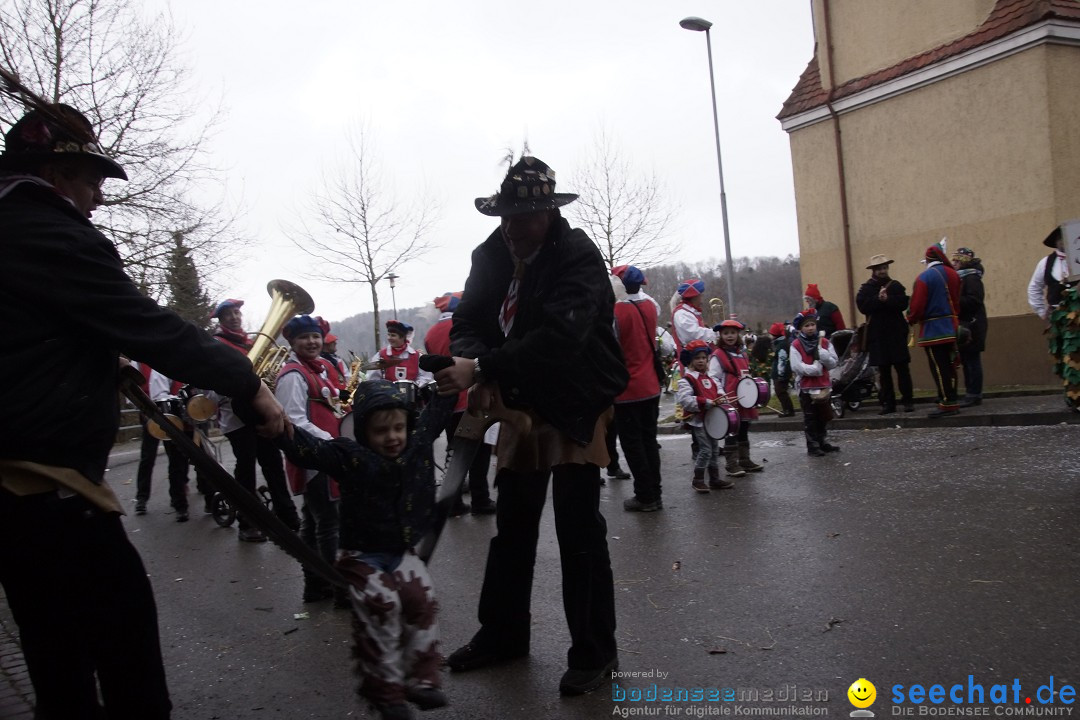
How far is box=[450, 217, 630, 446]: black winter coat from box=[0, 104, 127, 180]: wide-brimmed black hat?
5.24 feet

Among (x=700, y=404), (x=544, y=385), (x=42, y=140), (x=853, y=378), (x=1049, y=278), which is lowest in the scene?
(x=853, y=378)

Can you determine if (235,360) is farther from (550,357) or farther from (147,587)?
(550,357)

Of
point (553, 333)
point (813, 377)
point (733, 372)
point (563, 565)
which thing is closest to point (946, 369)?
point (813, 377)

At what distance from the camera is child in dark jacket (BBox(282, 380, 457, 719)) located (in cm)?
306

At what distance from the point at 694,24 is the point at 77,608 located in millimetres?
18470

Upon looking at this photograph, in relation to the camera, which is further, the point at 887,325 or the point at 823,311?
the point at 823,311

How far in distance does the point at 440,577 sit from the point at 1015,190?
12.0 meters

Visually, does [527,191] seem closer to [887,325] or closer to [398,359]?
[398,359]

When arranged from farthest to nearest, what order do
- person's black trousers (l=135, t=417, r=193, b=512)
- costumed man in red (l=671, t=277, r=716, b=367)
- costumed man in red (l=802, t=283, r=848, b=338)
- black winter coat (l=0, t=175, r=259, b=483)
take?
1. costumed man in red (l=802, t=283, r=848, b=338)
2. person's black trousers (l=135, t=417, r=193, b=512)
3. costumed man in red (l=671, t=277, r=716, b=367)
4. black winter coat (l=0, t=175, r=259, b=483)

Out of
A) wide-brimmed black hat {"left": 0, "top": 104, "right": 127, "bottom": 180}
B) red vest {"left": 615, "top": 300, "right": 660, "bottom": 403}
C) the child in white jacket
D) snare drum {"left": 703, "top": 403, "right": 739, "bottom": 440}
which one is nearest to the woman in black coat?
→ the child in white jacket

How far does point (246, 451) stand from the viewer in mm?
7125

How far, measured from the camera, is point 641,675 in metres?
3.64

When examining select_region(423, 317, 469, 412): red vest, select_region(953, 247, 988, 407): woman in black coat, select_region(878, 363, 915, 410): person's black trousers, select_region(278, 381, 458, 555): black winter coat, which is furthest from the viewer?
select_region(878, 363, 915, 410): person's black trousers

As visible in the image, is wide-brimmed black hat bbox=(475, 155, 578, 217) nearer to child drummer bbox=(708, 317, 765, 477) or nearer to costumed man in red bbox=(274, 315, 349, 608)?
costumed man in red bbox=(274, 315, 349, 608)
